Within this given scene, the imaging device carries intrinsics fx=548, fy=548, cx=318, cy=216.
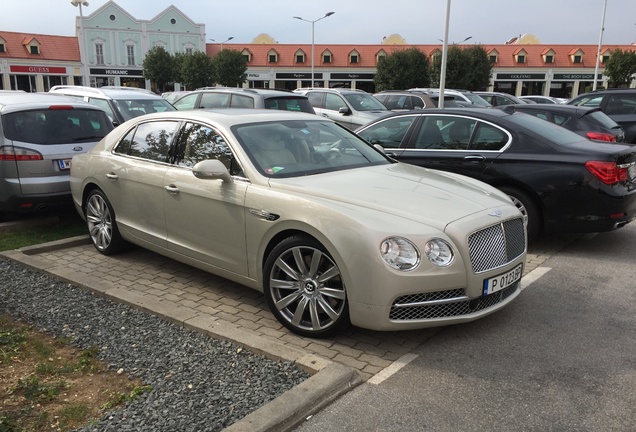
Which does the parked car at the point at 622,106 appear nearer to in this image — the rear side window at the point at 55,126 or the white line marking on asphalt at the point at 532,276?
the white line marking on asphalt at the point at 532,276

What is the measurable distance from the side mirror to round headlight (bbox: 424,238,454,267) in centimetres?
175

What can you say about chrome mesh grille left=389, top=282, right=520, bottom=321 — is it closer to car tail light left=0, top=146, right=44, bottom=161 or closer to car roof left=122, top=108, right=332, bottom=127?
car roof left=122, top=108, right=332, bottom=127

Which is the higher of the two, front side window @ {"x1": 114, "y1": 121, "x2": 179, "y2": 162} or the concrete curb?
front side window @ {"x1": 114, "y1": 121, "x2": 179, "y2": 162}

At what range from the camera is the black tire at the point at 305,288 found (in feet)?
12.7

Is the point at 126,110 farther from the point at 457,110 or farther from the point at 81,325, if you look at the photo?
the point at 81,325

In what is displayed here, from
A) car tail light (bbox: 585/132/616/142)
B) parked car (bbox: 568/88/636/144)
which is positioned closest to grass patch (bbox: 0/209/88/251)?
car tail light (bbox: 585/132/616/142)

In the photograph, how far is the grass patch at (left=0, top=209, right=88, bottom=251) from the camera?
21.6 feet

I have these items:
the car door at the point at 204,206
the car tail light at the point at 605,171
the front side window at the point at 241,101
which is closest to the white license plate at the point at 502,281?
the car door at the point at 204,206

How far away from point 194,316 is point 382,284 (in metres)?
1.62

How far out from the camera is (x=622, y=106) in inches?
517

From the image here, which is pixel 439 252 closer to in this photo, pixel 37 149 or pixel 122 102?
pixel 37 149

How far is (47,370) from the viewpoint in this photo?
11.7 ft

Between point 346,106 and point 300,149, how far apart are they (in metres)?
10.7

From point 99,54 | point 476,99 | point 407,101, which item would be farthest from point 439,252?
point 99,54
